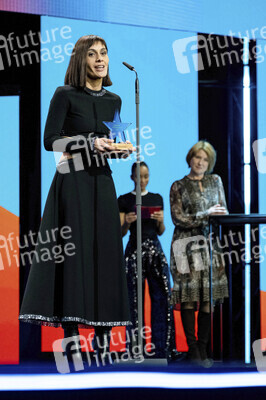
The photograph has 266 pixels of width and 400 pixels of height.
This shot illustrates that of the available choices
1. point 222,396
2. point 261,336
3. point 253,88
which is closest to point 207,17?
point 253,88

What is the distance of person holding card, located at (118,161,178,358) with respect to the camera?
5180 millimetres

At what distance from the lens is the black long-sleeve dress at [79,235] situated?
3.27 m

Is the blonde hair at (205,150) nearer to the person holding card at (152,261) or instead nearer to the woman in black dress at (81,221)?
the person holding card at (152,261)

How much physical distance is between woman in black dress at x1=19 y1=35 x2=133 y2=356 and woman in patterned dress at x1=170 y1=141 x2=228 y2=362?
62.9 inches

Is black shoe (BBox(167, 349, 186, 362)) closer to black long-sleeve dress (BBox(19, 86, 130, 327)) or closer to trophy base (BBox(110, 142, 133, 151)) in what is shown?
black long-sleeve dress (BBox(19, 86, 130, 327))

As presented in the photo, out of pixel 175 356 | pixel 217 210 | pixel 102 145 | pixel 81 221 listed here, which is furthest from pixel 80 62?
pixel 175 356

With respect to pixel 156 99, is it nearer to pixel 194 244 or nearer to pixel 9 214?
pixel 9 214

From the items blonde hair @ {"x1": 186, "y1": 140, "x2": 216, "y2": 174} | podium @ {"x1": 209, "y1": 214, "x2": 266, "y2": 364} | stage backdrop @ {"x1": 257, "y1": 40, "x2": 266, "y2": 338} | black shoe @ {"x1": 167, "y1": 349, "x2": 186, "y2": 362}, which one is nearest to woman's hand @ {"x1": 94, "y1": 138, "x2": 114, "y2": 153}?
podium @ {"x1": 209, "y1": 214, "x2": 266, "y2": 364}

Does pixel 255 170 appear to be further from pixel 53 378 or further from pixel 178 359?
pixel 53 378

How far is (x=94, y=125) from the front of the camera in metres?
3.34

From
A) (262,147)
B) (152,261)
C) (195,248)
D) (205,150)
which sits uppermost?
(262,147)

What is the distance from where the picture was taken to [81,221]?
10.9ft

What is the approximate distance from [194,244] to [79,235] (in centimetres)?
176

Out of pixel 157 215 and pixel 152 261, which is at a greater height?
pixel 157 215
